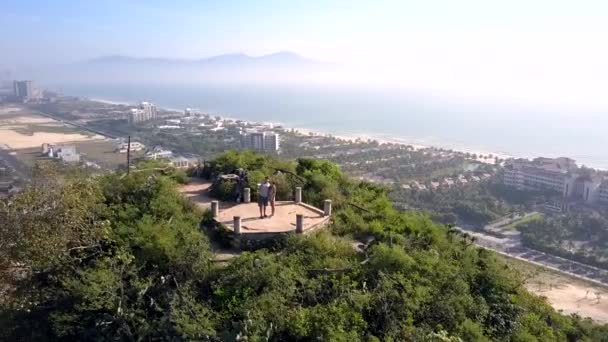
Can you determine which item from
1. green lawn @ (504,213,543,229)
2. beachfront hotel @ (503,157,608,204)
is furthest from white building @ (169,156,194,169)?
beachfront hotel @ (503,157,608,204)

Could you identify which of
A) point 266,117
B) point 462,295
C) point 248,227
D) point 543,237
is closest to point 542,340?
point 462,295

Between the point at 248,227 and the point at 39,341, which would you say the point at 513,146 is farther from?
the point at 39,341

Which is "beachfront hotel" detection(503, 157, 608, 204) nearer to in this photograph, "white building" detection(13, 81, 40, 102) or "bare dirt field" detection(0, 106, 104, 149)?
"bare dirt field" detection(0, 106, 104, 149)

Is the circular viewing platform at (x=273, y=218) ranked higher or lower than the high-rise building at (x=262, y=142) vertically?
higher

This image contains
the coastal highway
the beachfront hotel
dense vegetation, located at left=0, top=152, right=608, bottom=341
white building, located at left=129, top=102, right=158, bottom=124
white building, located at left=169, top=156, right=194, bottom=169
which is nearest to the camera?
dense vegetation, located at left=0, top=152, right=608, bottom=341

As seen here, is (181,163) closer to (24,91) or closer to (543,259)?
(543,259)

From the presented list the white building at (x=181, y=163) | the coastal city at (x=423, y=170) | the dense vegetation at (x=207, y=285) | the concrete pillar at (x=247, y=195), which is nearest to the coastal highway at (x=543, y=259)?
the coastal city at (x=423, y=170)

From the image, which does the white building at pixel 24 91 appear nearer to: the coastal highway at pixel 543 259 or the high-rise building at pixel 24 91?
the high-rise building at pixel 24 91
